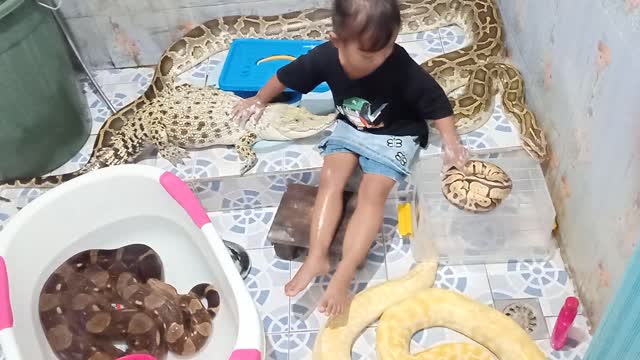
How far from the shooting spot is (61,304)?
171cm

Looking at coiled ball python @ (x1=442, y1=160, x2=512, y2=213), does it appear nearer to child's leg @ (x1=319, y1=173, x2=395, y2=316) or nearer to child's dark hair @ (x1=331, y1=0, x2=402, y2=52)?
child's leg @ (x1=319, y1=173, x2=395, y2=316)

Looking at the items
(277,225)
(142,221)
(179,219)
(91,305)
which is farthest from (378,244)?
(91,305)

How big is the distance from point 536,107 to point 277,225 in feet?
3.16

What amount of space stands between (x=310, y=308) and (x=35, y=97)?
4.01ft

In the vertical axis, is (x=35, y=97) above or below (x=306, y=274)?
above

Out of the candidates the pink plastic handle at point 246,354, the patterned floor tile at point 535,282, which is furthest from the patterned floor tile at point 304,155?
the pink plastic handle at point 246,354

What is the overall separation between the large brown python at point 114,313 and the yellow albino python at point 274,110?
47cm

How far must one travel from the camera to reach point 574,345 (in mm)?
1663

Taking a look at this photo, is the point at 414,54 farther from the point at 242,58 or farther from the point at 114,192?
the point at 114,192

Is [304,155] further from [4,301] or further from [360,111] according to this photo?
[4,301]

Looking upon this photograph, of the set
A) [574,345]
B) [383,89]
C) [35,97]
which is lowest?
[574,345]

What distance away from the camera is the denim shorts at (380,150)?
176cm

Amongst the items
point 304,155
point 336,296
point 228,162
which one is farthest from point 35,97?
point 336,296

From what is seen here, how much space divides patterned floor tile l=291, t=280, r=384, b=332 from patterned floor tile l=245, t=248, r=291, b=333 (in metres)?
0.03
